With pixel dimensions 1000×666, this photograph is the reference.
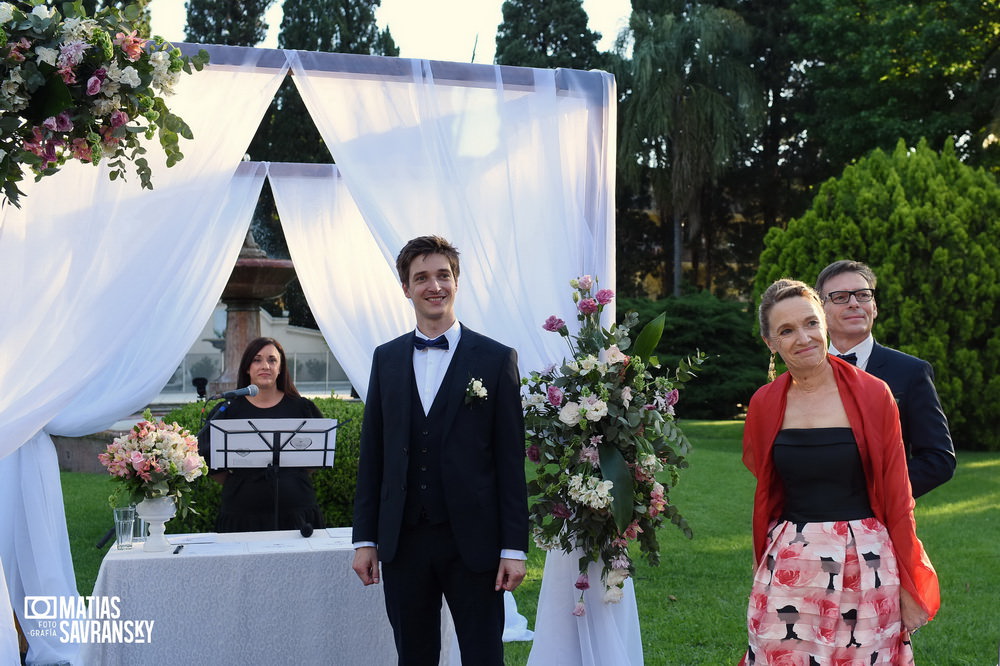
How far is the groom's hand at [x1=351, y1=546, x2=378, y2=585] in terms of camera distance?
11.5ft

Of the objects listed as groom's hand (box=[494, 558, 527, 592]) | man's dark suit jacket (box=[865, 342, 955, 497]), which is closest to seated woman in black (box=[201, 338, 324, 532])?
groom's hand (box=[494, 558, 527, 592])

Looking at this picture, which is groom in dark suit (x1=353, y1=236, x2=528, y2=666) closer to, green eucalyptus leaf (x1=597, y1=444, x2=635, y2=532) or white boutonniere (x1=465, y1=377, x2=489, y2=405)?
white boutonniere (x1=465, y1=377, x2=489, y2=405)

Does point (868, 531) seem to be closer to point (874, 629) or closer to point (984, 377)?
point (874, 629)

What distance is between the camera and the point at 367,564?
Answer: 138 inches

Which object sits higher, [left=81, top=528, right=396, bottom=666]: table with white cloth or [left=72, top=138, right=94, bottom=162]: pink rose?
[left=72, top=138, right=94, bottom=162]: pink rose

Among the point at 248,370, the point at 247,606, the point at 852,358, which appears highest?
the point at 852,358

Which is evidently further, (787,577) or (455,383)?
(455,383)

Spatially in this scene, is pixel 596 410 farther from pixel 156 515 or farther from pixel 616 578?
pixel 156 515

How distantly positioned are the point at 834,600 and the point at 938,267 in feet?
40.3

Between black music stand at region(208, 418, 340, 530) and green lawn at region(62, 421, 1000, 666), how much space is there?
155 cm

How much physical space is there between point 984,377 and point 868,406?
12.5 m

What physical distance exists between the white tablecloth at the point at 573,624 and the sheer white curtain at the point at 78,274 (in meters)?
2.28

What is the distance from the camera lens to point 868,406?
297cm

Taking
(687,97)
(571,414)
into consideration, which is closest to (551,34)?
(687,97)
